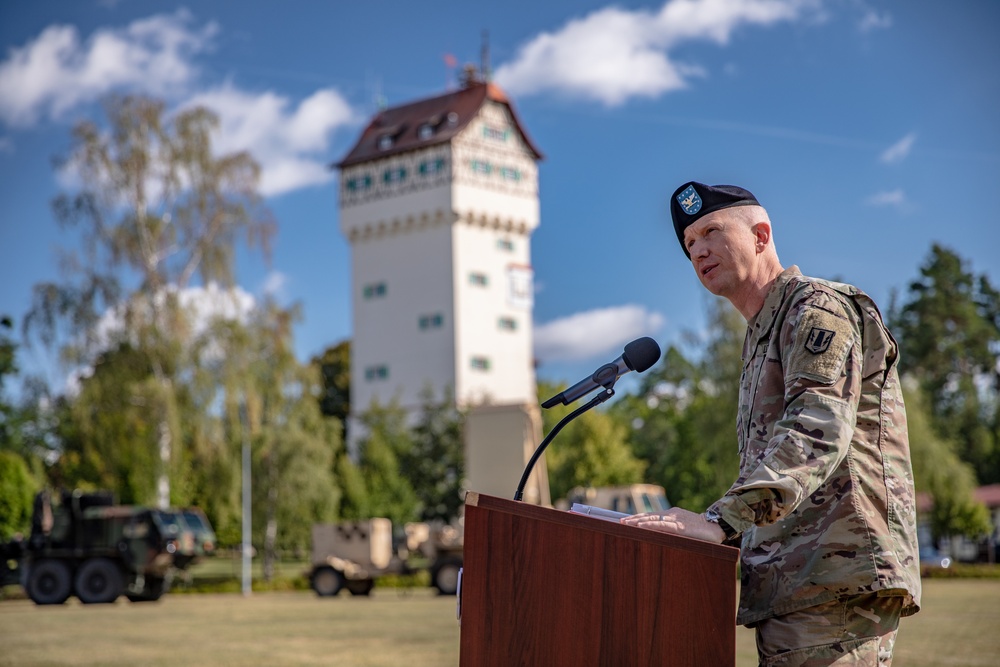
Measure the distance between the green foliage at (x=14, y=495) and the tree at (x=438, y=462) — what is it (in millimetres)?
14004

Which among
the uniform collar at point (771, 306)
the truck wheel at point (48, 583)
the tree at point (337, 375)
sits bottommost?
the truck wheel at point (48, 583)

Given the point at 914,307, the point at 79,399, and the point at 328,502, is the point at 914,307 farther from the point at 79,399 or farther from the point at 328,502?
the point at 79,399

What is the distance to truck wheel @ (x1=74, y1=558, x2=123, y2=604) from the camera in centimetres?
2673

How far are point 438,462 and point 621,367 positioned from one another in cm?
4427

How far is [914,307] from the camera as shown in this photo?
67.5 m

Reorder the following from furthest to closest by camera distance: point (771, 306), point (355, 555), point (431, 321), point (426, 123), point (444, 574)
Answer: point (426, 123) < point (431, 321) < point (355, 555) < point (444, 574) < point (771, 306)

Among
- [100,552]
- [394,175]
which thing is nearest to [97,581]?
[100,552]

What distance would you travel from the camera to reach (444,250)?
5534 centimetres

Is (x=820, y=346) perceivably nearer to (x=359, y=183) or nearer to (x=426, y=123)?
(x=426, y=123)

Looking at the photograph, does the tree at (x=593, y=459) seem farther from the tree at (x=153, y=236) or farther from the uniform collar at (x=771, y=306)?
the uniform collar at (x=771, y=306)

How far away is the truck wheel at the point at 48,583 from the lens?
26.6m

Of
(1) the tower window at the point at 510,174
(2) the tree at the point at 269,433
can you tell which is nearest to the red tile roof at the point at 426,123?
(1) the tower window at the point at 510,174

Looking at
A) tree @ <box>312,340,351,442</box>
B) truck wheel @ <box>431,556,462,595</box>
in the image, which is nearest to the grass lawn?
truck wheel @ <box>431,556,462,595</box>

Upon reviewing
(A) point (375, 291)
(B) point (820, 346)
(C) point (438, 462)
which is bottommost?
(C) point (438, 462)
